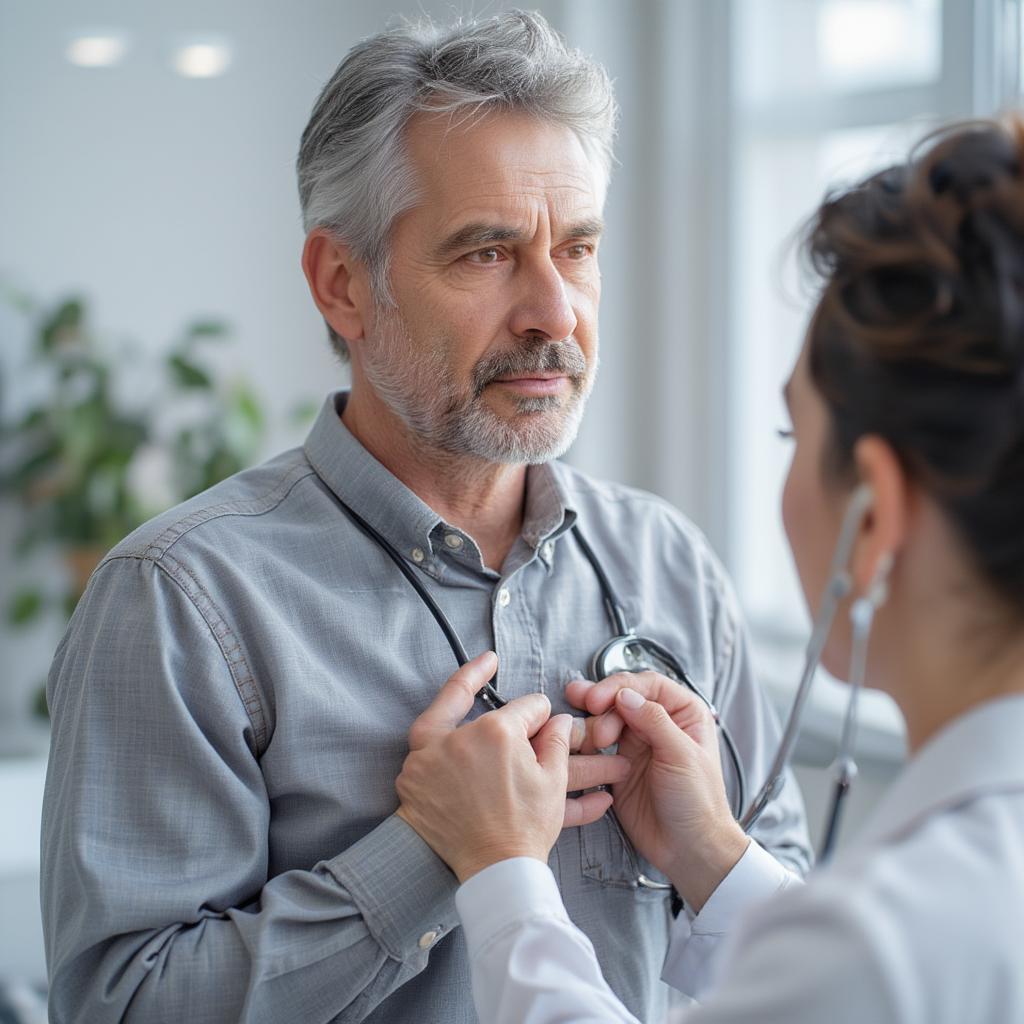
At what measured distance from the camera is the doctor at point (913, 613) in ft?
2.38

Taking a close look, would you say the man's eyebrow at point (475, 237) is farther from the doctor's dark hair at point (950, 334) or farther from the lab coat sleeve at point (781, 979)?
the lab coat sleeve at point (781, 979)

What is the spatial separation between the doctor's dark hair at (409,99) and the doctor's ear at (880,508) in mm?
743

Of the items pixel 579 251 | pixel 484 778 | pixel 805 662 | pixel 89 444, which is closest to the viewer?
pixel 805 662

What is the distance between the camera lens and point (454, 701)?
1.25 metres

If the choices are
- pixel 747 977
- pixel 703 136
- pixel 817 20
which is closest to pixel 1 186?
pixel 703 136

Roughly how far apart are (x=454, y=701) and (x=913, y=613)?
52 cm

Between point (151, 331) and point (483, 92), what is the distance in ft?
9.02

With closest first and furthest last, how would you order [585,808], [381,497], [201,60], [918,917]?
[918,917], [585,808], [381,497], [201,60]

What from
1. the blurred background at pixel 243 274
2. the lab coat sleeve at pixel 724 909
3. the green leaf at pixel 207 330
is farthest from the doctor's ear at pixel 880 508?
the green leaf at pixel 207 330

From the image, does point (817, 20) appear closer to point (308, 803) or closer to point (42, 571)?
point (308, 803)

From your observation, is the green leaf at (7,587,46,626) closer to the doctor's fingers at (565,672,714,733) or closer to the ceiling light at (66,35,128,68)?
the ceiling light at (66,35,128,68)

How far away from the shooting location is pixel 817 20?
3.06 m

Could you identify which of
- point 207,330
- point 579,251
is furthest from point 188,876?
point 207,330

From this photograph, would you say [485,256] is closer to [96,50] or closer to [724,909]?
[724,909]
